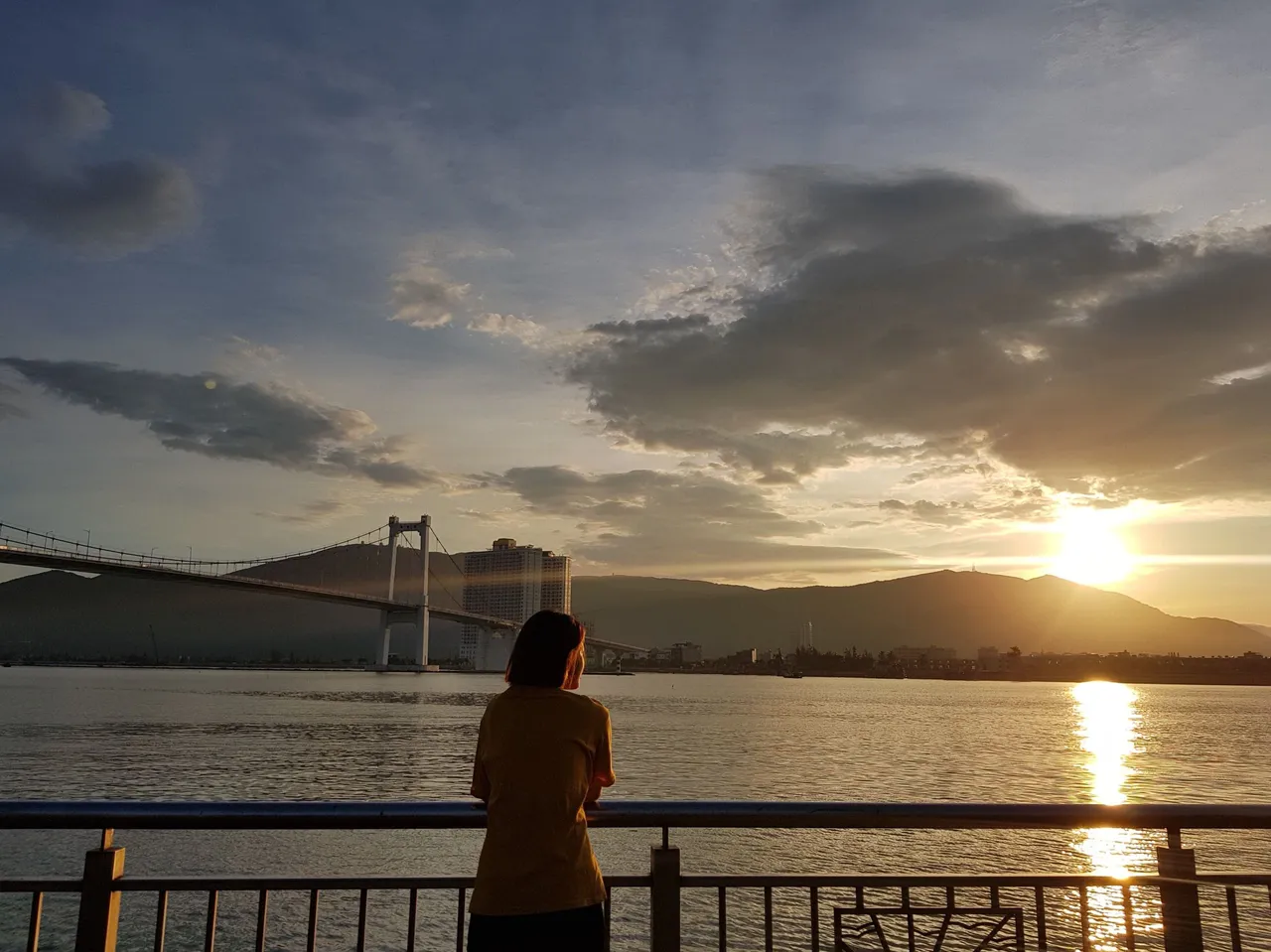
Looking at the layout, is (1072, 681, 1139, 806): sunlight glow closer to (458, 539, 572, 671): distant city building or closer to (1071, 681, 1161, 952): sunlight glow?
(1071, 681, 1161, 952): sunlight glow

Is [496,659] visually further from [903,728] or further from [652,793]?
[652,793]

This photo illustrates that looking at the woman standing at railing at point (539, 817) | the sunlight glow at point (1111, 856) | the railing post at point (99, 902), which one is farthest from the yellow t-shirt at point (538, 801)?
the sunlight glow at point (1111, 856)

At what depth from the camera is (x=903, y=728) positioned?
55188 millimetres

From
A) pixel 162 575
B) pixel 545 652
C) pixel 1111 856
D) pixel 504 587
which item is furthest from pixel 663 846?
pixel 504 587

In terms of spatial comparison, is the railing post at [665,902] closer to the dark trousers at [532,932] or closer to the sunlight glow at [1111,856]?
the dark trousers at [532,932]

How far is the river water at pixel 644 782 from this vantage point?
45.3ft

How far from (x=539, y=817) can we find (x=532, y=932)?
0.27m

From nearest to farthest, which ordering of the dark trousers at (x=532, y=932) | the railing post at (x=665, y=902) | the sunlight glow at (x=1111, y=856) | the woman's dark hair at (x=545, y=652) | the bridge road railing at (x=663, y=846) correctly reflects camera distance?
the dark trousers at (x=532, y=932) < the woman's dark hair at (x=545, y=652) < the bridge road railing at (x=663, y=846) < the railing post at (x=665, y=902) < the sunlight glow at (x=1111, y=856)

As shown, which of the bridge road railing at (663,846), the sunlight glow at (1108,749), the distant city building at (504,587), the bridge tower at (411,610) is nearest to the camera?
the bridge road railing at (663,846)

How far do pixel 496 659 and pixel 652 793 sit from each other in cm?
11802

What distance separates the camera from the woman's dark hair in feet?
8.48

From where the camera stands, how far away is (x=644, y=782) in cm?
2659

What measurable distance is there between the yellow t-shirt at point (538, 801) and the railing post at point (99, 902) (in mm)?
1151

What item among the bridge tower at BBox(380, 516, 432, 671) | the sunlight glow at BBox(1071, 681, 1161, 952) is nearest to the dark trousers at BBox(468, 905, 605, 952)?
the sunlight glow at BBox(1071, 681, 1161, 952)
